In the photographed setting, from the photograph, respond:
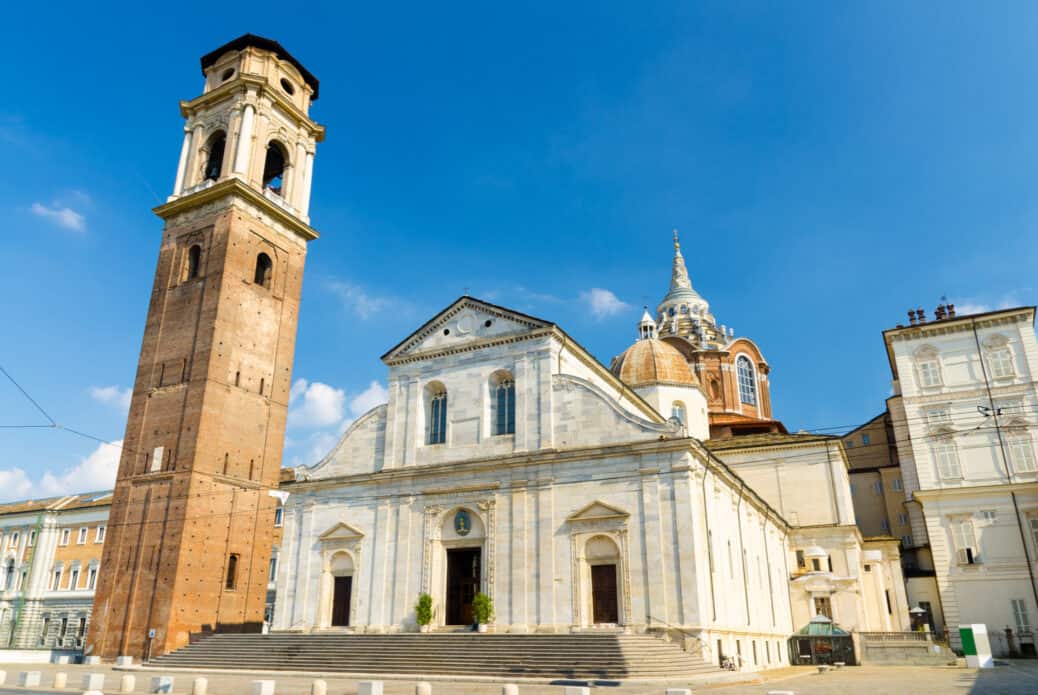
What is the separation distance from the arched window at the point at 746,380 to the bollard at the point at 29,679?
4910 cm

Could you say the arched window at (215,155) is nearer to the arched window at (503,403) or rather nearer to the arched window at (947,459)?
the arched window at (503,403)

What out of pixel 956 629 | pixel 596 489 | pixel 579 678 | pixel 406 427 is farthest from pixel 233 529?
pixel 956 629

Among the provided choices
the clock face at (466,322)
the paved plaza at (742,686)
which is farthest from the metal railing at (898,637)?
the clock face at (466,322)

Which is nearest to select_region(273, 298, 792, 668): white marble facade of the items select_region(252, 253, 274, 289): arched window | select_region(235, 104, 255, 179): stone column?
select_region(252, 253, 274, 289): arched window

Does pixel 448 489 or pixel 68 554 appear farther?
pixel 68 554

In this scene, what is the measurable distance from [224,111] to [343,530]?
25.7 meters

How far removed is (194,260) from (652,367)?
26.6 metres

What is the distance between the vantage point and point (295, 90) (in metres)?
45.7

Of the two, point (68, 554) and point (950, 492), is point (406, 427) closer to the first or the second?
point (950, 492)

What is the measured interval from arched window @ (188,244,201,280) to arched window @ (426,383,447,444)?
16.6 meters

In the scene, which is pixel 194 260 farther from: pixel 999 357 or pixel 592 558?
pixel 999 357

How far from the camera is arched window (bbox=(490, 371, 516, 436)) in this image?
2986cm

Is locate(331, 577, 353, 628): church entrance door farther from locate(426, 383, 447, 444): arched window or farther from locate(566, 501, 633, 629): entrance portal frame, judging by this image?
locate(566, 501, 633, 629): entrance portal frame

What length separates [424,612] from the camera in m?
27.2
